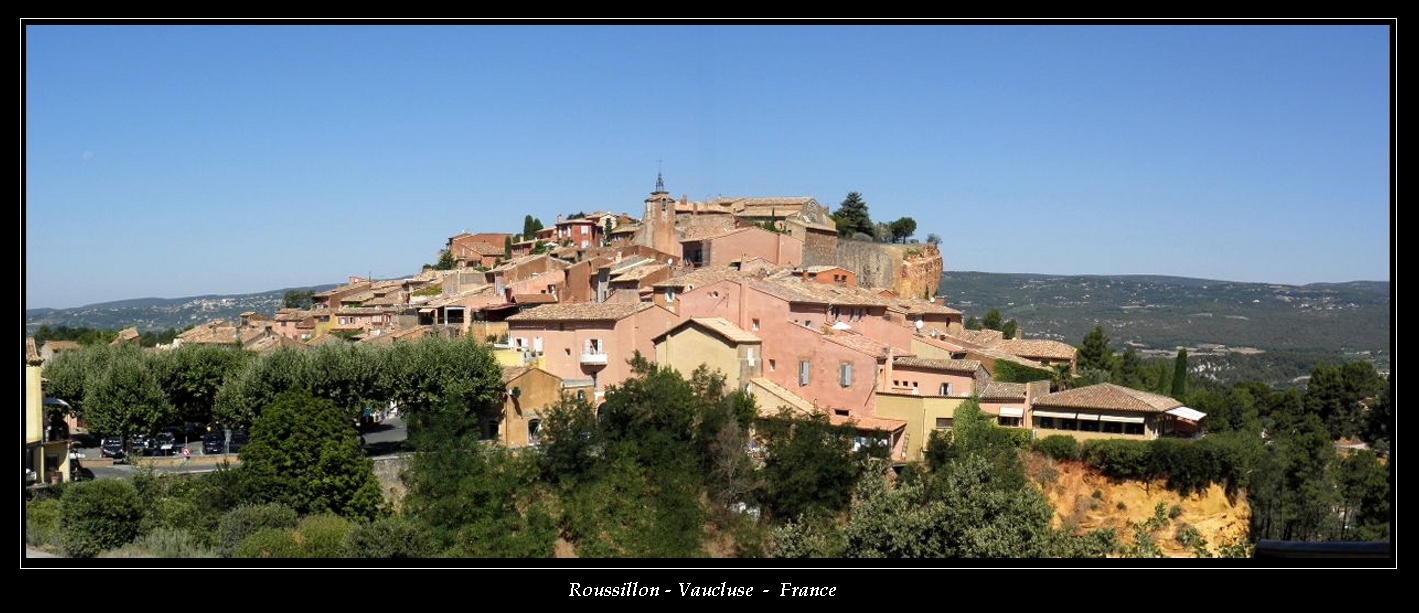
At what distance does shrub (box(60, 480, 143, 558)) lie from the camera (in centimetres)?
1547

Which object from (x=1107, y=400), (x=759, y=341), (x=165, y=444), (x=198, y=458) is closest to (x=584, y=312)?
(x=759, y=341)

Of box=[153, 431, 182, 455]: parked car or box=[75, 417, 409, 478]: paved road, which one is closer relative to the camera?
box=[75, 417, 409, 478]: paved road

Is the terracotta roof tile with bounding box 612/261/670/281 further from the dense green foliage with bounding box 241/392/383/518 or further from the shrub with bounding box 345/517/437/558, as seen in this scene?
the shrub with bounding box 345/517/437/558

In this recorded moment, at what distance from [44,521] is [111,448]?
381 inches

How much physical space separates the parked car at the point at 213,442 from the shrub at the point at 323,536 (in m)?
8.45

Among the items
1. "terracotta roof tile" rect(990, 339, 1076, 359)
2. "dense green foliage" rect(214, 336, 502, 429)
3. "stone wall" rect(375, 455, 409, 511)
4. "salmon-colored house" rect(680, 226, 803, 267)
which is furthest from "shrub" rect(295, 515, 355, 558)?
"salmon-colored house" rect(680, 226, 803, 267)

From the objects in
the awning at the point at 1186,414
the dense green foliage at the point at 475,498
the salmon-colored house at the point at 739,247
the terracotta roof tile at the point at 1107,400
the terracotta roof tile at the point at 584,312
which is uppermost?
the salmon-colored house at the point at 739,247

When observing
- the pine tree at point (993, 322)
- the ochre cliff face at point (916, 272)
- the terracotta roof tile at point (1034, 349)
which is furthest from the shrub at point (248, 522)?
the pine tree at point (993, 322)

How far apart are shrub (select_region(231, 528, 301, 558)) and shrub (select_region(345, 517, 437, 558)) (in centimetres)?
76

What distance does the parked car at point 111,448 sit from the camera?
80.2 feet

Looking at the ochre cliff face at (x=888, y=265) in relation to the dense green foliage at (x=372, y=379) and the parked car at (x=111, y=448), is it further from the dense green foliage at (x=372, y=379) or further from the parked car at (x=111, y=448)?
the parked car at (x=111, y=448)
